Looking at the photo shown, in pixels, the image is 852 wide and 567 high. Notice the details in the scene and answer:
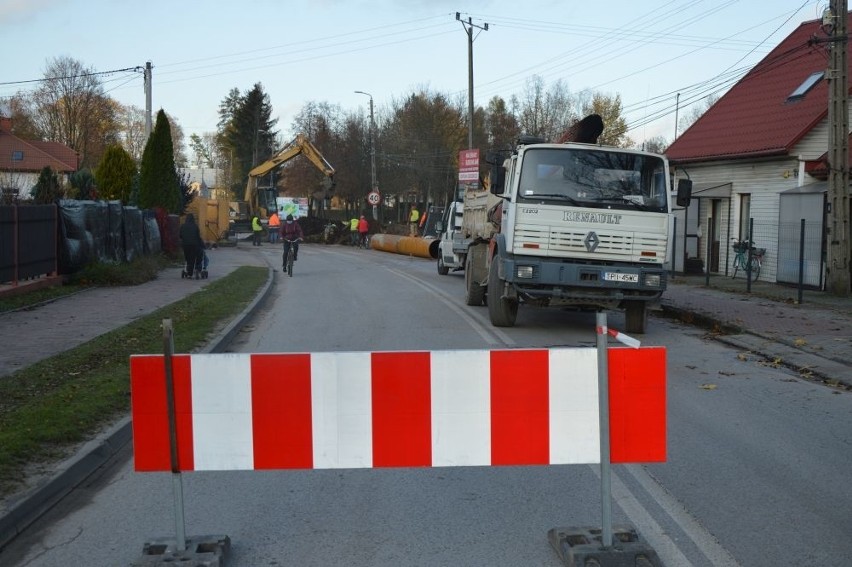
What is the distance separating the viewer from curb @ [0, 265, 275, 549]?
207 inches

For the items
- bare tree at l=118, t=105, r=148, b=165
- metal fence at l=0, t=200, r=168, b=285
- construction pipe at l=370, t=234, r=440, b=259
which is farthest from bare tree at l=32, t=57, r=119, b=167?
metal fence at l=0, t=200, r=168, b=285

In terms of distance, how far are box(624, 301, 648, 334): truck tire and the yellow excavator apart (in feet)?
120

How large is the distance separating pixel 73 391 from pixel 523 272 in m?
6.61

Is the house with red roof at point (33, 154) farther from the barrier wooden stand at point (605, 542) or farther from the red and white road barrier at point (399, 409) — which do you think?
the barrier wooden stand at point (605, 542)

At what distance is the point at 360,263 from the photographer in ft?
113

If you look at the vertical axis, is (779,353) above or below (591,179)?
below

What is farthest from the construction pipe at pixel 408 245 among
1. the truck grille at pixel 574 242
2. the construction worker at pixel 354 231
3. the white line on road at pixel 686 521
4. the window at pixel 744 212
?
the white line on road at pixel 686 521

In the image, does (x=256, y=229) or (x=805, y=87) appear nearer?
(x=805, y=87)

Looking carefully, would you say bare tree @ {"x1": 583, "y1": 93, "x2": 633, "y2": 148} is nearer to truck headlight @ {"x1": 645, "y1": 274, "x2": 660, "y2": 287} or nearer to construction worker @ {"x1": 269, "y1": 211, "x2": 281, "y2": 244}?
construction worker @ {"x1": 269, "y1": 211, "x2": 281, "y2": 244}

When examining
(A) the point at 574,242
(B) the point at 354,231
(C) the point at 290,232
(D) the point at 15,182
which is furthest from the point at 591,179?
(B) the point at 354,231

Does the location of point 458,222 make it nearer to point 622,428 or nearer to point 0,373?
point 0,373

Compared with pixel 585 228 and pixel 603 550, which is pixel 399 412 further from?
pixel 585 228

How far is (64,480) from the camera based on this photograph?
6086mm

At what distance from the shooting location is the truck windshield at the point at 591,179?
44.0 ft
